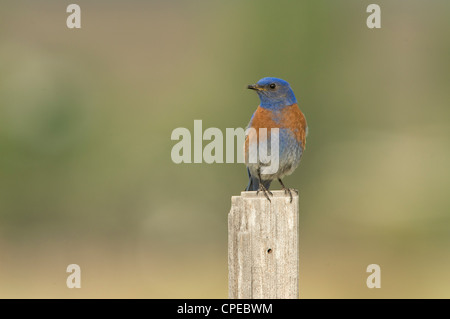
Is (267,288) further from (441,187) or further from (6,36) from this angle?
(6,36)

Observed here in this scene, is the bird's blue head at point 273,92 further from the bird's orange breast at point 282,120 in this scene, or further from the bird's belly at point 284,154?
the bird's belly at point 284,154

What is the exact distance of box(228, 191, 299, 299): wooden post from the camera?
3789mm

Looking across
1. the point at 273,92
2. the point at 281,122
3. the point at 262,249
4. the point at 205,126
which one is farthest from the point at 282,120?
the point at 205,126

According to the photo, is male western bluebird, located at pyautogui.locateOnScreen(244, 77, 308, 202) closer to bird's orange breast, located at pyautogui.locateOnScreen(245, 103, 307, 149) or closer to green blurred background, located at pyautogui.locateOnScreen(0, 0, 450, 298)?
bird's orange breast, located at pyautogui.locateOnScreen(245, 103, 307, 149)

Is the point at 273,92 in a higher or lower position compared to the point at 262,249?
higher

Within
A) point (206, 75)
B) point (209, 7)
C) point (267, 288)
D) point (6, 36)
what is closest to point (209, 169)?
point (206, 75)

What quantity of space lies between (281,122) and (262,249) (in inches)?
92.3

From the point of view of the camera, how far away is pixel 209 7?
45.1ft

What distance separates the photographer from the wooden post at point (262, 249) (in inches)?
149

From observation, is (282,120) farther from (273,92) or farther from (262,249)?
(262,249)

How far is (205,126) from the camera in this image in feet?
38.3

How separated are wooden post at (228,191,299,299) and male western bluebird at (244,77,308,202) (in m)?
2.09

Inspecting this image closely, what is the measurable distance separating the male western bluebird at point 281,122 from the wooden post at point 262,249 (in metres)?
2.09

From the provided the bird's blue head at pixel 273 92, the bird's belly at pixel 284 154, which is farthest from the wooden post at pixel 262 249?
the bird's blue head at pixel 273 92
